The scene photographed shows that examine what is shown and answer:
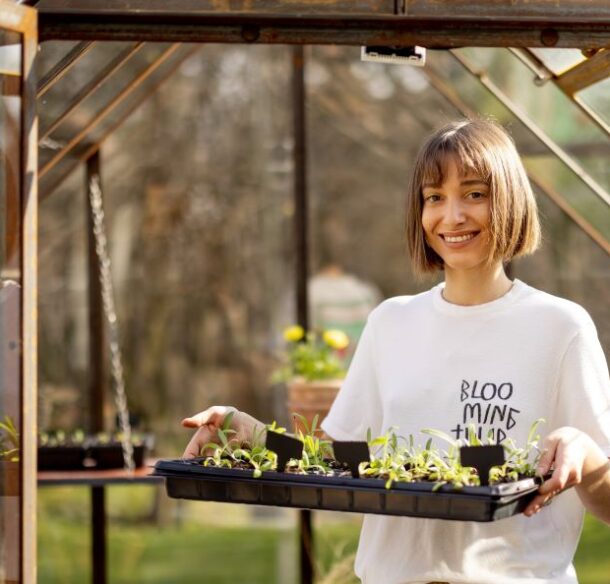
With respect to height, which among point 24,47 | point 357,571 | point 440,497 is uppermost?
point 24,47

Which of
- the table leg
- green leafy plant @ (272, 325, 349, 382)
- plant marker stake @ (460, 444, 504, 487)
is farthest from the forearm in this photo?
the table leg

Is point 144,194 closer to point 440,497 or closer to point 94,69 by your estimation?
point 94,69

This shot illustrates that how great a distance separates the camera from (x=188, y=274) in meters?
10.7

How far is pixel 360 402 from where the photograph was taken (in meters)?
2.09

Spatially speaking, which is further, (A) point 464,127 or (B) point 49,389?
(B) point 49,389

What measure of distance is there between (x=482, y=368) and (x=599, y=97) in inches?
51.2

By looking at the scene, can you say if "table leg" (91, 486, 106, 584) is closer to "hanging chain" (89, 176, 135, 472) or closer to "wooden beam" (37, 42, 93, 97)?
"hanging chain" (89, 176, 135, 472)

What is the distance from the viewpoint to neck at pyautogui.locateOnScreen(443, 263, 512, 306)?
77.5 inches

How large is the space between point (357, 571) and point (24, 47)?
3.55 feet

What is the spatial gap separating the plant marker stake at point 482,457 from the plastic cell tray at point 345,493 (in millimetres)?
41

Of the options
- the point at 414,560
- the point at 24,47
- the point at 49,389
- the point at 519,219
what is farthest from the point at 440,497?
the point at 49,389

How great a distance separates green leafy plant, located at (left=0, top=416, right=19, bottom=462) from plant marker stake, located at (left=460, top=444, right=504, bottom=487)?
812mm

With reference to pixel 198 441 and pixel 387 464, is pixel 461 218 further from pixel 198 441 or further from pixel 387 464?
pixel 198 441

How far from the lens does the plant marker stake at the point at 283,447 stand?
1821 millimetres
